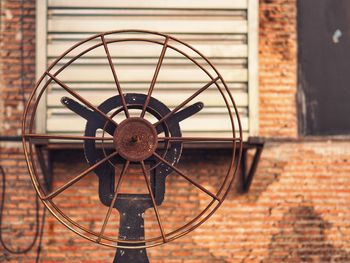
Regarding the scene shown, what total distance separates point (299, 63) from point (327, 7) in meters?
0.64

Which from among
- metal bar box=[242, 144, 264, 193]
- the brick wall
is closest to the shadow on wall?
the brick wall

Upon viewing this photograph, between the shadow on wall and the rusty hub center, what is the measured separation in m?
2.18

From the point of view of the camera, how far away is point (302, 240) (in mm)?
4695

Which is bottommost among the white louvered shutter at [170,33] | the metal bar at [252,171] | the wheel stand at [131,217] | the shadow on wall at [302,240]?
the shadow on wall at [302,240]

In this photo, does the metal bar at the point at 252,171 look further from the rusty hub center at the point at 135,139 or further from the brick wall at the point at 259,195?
the rusty hub center at the point at 135,139

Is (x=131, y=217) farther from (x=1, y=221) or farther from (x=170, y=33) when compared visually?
(x=1, y=221)

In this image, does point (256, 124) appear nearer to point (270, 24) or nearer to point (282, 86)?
point (282, 86)

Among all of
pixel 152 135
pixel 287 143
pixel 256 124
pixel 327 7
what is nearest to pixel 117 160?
pixel 152 135

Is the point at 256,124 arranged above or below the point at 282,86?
below

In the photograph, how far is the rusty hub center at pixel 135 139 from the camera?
300cm

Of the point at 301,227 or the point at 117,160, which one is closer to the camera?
the point at 117,160

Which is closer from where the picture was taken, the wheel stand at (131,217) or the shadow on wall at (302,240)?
the wheel stand at (131,217)

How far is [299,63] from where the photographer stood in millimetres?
4863

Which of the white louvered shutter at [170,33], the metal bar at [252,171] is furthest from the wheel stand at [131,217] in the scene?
the metal bar at [252,171]
